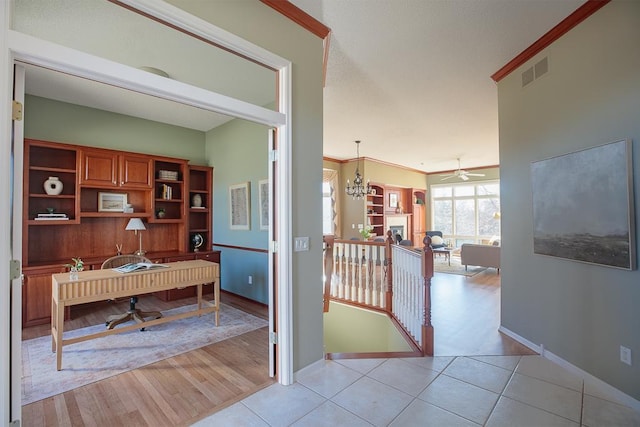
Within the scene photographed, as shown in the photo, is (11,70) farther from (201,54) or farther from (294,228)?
(294,228)

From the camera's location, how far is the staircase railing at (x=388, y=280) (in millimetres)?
2867

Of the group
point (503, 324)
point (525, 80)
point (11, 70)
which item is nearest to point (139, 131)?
point (11, 70)

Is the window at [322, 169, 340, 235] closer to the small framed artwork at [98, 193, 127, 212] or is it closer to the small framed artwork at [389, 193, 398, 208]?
the small framed artwork at [389, 193, 398, 208]

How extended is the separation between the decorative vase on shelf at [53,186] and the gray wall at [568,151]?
222 inches

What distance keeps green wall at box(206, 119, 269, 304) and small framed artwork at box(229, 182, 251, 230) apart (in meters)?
0.08

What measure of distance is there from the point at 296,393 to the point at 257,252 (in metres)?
2.45

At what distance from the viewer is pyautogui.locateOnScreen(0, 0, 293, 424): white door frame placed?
4.22ft

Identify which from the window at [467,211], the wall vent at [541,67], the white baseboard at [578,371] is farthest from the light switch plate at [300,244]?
the window at [467,211]

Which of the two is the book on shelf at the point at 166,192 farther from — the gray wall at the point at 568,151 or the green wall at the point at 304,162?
the gray wall at the point at 568,151

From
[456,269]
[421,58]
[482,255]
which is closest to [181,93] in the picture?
[421,58]

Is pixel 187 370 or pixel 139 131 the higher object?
pixel 139 131

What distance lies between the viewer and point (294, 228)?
2285mm

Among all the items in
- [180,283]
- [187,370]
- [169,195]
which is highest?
[169,195]

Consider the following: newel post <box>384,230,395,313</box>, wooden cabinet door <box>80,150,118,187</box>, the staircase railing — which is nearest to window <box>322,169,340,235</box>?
the staircase railing
